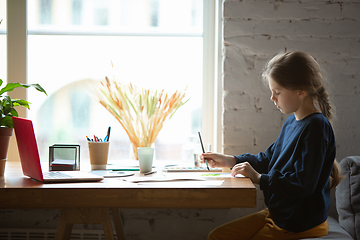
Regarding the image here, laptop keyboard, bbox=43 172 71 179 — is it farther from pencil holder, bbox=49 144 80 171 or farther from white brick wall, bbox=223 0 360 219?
white brick wall, bbox=223 0 360 219

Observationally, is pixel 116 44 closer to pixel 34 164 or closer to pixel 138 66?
pixel 138 66

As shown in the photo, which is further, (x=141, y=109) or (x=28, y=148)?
(x=141, y=109)

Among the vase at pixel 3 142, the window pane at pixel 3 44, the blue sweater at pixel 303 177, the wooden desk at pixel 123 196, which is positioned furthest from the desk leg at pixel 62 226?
the window pane at pixel 3 44

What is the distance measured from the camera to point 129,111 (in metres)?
1.92

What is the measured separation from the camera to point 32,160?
120 centimetres

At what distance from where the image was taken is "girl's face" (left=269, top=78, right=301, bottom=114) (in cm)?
133

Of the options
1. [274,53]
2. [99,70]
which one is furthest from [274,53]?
[99,70]

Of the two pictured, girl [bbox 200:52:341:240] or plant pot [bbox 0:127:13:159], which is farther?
plant pot [bbox 0:127:13:159]

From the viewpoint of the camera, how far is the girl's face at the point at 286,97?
1333 millimetres

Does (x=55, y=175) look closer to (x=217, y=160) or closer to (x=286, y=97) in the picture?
(x=217, y=160)

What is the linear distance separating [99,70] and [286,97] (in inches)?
48.2

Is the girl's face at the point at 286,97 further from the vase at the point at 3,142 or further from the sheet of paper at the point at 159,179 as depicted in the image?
the vase at the point at 3,142

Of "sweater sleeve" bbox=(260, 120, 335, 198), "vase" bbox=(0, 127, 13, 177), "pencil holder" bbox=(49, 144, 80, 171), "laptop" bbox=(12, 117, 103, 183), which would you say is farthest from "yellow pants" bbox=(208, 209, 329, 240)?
"vase" bbox=(0, 127, 13, 177)

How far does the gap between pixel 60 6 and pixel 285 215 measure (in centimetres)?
178
